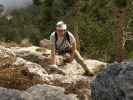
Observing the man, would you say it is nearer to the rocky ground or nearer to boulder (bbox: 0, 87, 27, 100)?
the rocky ground

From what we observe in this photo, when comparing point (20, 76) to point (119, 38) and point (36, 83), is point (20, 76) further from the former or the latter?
point (119, 38)

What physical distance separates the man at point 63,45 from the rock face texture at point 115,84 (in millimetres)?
5306

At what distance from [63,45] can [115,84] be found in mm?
5954

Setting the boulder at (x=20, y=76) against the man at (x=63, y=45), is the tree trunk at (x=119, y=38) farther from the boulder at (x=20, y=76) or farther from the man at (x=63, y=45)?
the boulder at (x=20, y=76)

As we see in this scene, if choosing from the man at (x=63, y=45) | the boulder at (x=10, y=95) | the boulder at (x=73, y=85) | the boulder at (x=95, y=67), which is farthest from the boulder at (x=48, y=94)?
the man at (x=63, y=45)

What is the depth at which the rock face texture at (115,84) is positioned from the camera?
3.32 meters

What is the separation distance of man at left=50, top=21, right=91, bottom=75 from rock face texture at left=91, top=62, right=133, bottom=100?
17.4 ft

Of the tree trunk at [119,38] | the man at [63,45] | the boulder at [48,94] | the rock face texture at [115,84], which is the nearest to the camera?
the rock face texture at [115,84]

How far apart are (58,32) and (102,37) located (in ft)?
59.1

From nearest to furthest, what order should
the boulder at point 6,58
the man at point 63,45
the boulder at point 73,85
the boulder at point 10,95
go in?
the boulder at point 10,95, the boulder at point 73,85, the boulder at point 6,58, the man at point 63,45

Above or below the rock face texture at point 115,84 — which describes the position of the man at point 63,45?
above

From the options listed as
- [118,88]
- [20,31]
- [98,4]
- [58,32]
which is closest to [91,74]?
[58,32]

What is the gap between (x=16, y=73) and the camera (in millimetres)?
6691

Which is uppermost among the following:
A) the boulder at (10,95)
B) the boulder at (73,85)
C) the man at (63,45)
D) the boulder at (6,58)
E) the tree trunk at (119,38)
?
the tree trunk at (119,38)
